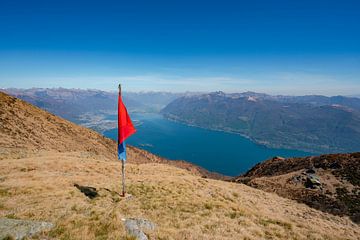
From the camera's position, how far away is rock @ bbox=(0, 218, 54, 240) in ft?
26.8

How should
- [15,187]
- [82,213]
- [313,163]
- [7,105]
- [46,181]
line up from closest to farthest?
1. [82,213]
2. [15,187]
3. [46,181]
4. [313,163]
5. [7,105]

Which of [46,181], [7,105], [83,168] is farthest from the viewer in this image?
[7,105]

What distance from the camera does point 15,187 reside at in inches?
672

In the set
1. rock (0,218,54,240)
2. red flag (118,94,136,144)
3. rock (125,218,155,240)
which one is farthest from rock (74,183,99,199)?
rock (0,218,54,240)

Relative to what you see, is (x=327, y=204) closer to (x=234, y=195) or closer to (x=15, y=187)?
(x=234, y=195)

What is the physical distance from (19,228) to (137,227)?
485cm

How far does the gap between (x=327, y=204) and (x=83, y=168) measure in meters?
31.9

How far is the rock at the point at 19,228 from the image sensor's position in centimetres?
817

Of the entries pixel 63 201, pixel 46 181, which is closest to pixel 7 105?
pixel 46 181

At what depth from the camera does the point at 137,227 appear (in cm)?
1098

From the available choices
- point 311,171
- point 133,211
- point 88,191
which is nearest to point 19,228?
point 133,211

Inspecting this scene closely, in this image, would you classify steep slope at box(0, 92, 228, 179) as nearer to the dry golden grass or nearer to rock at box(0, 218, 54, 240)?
the dry golden grass

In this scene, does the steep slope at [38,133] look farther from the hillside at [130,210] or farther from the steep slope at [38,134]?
the hillside at [130,210]

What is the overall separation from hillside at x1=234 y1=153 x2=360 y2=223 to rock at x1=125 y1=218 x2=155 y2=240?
85.5 ft
